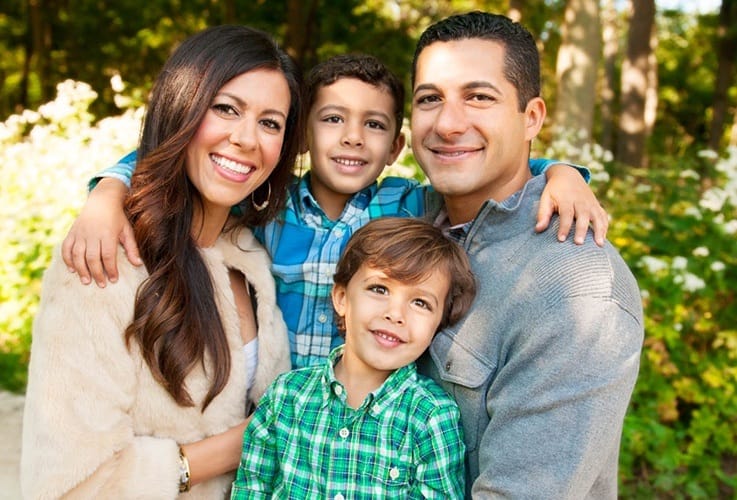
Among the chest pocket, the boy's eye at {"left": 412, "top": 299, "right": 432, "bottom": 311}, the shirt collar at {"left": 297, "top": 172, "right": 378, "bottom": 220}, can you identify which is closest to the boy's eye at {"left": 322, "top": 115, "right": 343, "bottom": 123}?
the shirt collar at {"left": 297, "top": 172, "right": 378, "bottom": 220}

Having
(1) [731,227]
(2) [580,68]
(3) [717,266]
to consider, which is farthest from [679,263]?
(2) [580,68]

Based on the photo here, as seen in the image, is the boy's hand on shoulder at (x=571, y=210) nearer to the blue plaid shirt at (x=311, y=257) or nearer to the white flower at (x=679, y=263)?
the blue plaid shirt at (x=311, y=257)

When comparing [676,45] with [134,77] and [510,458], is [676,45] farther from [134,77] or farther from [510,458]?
[510,458]

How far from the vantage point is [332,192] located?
10.1ft

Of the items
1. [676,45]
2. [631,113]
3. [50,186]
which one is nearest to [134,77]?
[631,113]

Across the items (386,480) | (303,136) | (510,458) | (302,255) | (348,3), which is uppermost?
(348,3)

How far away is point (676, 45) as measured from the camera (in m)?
27.3

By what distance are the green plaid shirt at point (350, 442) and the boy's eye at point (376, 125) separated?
109 cm

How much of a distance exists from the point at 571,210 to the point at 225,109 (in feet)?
3.65

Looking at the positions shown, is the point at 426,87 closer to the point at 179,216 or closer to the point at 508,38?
the point at 508,38

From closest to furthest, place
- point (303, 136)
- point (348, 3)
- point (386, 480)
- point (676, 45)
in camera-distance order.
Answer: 1. point (386, 480)
2. point (303, 136)
3. point (348, 3)
4. point (676, 45)

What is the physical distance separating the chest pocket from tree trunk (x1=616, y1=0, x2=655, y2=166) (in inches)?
457

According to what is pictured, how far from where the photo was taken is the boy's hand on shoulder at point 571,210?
2104 millimetres

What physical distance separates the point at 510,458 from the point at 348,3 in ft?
39.2
